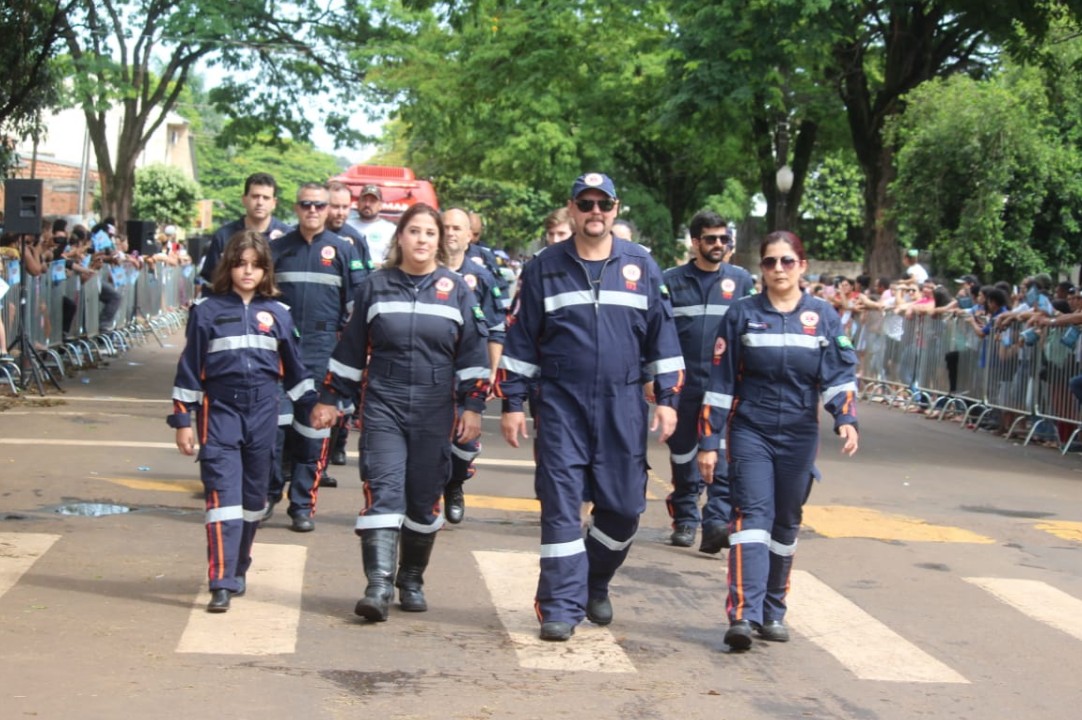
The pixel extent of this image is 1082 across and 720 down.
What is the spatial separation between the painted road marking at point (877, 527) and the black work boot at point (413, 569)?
12.6 ft

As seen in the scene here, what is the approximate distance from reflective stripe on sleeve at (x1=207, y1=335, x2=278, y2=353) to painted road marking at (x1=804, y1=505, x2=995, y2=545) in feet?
14.6

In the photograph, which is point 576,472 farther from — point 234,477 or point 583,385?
point 234,477

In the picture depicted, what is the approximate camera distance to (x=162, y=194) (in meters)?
70.9

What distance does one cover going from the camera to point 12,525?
9.48m

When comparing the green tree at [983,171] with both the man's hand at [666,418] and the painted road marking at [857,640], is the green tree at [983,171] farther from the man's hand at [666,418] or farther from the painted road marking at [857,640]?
the man's hand at [666,418]

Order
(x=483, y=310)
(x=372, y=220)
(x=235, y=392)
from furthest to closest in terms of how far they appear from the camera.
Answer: (x=372, y=220) < (x=483, y=310) < (x=235, y=392)

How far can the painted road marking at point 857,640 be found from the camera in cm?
702

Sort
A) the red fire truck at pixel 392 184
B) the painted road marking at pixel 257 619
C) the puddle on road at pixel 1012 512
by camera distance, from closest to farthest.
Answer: the painted road marking at pixel 257 619
the puddle on road at pixel 1012 512
the red fire truck at pixel 392 184

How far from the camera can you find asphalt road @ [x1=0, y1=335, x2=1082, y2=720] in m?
6.26

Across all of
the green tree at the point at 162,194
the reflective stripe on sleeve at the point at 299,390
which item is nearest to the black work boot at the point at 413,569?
the reflective stripe on sleeve at the point at 299,390

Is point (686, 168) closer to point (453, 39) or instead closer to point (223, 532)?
point (453, 39)

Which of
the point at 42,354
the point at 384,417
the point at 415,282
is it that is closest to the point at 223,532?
the point at 384,417

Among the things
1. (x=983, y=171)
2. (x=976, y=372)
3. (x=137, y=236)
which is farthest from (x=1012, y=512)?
(x=137, y=236)

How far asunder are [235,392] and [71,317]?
565 inches
